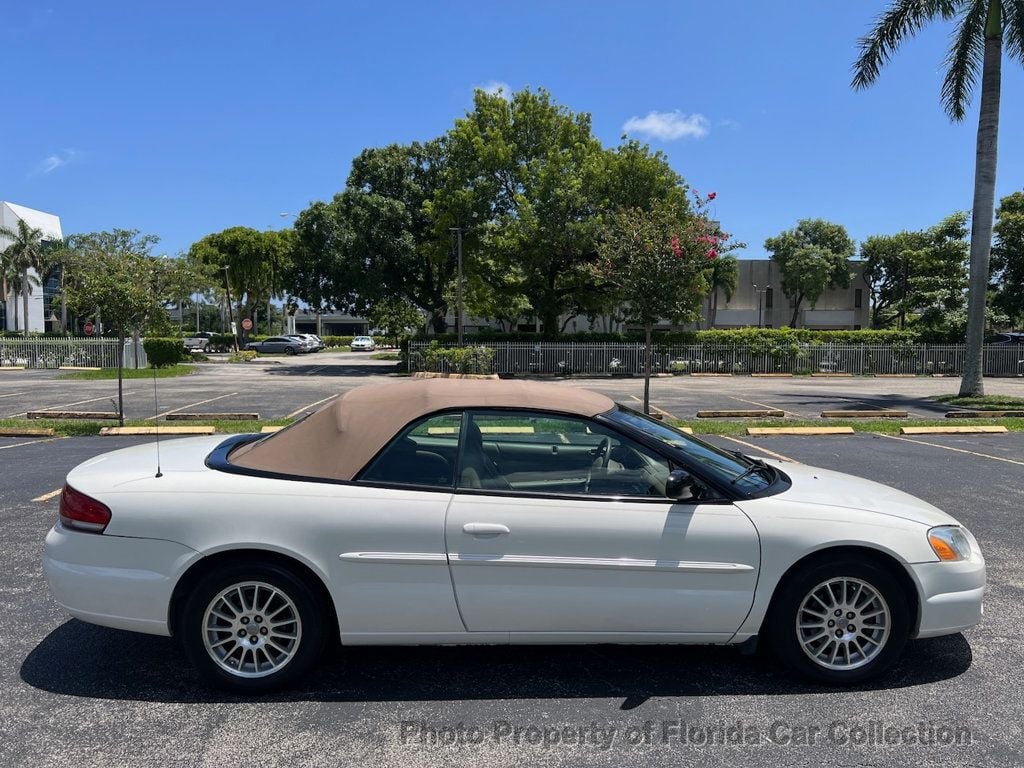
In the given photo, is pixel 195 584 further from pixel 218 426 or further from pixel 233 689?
pixel 218 426

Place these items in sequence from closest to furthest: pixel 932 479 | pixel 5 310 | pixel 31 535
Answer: pixel 31 535
pixel 932 479
pixel 5 310

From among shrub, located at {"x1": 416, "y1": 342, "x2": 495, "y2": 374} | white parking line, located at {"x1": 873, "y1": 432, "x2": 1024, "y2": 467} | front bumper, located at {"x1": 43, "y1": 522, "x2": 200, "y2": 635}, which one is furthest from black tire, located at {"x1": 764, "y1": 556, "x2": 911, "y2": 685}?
shrub, located at {"x1": 416, "y1": 342, "x2": 495, "y2": 374}

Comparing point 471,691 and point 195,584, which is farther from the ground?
point 195,584

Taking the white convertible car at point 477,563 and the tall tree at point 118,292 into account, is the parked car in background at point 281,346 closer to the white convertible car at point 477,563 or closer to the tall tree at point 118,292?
the tall tree at point 118,292

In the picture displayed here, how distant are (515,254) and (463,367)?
598 cm

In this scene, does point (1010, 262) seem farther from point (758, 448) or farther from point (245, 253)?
point (245, 253)

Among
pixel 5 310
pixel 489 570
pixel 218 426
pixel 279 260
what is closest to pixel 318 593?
pixel 489 570

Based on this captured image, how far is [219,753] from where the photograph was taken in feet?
9.70

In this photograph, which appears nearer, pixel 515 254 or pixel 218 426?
pixel 218 426

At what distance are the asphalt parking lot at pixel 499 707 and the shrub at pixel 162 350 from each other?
3347cm

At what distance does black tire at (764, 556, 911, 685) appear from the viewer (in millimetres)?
3473

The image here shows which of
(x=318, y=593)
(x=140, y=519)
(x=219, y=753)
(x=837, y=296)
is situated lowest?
(x=219, y=753)

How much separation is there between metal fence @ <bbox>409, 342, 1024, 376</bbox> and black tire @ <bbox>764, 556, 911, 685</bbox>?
103ft

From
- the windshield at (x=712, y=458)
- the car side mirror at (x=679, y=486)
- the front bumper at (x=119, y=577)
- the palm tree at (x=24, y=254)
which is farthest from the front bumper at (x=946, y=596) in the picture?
the palm tree at (x=24, y=254)
